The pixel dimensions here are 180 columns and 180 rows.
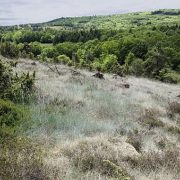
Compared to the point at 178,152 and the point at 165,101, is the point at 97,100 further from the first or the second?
the point at 178,152

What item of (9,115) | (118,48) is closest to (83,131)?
(9,115)

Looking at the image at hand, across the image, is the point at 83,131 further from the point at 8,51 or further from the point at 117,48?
the point at 117,48

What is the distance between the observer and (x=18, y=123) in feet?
29.9

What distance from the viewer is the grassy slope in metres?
7.34

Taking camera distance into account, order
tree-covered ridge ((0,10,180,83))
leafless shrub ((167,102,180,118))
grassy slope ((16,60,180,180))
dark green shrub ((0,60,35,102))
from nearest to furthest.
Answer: grassy slope ((16,60,180,180)) < dark green shrub ((0,60,35,102)) < leafless shrub ((167,102,180,118)) < tree-covered ridge ((0,10,180,83))

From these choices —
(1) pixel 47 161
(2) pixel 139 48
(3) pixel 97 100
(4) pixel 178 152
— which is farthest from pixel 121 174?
(2) pixel 139 48

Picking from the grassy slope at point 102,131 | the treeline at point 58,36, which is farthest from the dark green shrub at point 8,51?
the treeline at point 58,36

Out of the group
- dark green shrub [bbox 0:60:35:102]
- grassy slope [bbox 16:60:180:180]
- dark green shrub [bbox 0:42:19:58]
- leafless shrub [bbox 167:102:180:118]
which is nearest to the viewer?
grassy slope [bbox 16:60:180:180]

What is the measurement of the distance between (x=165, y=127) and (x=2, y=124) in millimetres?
4971

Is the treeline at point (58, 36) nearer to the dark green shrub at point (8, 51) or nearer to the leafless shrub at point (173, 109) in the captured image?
the dark green shrub at point (8, 51)

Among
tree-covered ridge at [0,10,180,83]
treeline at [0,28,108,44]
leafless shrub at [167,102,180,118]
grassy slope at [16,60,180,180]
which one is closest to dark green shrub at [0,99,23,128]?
grassy slope at [16,60,180,180]

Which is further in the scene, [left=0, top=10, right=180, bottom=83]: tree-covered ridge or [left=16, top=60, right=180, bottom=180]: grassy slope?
[left=0, top=10, right=180, bottom=83]: tree-covered ridge

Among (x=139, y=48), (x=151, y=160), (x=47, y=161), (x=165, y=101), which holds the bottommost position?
(x=139, y=48)

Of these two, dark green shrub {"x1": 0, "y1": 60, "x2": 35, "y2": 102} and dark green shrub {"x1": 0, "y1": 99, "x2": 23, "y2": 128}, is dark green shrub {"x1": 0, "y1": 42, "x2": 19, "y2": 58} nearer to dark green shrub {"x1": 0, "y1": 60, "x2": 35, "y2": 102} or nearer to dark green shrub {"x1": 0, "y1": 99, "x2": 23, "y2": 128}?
dark green shrub {"x1": 0, "y1": 60, "x2": 35, "y2": 102}
